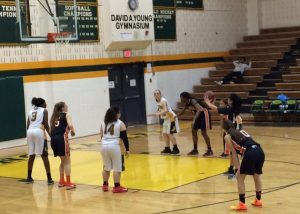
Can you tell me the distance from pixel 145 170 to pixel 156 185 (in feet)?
5.19

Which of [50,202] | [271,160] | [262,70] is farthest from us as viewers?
[262,70]

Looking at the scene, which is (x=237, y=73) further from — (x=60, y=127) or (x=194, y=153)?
(x=60, y=127)

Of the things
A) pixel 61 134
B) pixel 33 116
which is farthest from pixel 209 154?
pixel 33 116

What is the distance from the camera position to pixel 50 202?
9.77 m

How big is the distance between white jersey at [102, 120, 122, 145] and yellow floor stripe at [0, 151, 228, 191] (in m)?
1.22

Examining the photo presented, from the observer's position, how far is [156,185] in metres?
10.6

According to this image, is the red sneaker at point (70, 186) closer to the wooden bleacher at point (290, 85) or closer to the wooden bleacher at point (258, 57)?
the wooden bleacher at point (290, 85)

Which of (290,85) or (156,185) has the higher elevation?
(290,85)

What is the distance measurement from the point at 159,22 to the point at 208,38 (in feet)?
10.0

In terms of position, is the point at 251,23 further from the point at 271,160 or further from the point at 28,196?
the point at 28,196

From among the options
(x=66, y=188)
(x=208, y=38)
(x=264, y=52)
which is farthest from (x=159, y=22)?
(x=66, y=188)

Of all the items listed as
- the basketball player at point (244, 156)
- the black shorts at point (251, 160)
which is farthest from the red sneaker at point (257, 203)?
the black shorts at point (251, 160)

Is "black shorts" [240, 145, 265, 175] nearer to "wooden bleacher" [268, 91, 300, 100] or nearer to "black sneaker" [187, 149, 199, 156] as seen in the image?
"black sneaker" [187, 149, 199, 156]

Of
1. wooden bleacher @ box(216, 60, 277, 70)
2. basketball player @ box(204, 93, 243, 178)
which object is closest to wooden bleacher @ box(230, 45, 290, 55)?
wooden bleacher @ box(216, 60, 277, 70)
